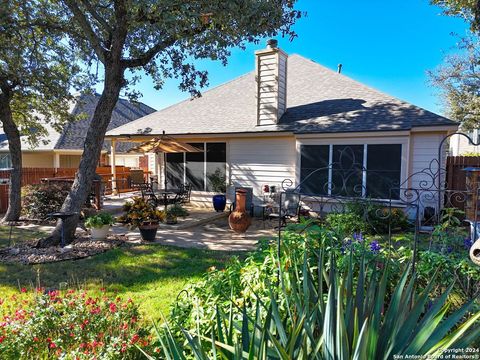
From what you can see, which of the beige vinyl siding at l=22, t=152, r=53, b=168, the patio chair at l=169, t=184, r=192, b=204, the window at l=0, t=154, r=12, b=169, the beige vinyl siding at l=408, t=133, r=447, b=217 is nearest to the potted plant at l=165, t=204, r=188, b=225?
the patio chair at l=169, t=184, r=192, b=204

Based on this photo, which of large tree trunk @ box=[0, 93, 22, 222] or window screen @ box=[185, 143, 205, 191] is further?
window screen @ box=[185, 143, 205, 191]

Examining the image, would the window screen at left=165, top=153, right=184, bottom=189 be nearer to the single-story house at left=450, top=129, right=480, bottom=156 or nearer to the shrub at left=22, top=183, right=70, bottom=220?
the shrub at left=22, top=183, right=70, bottom=220

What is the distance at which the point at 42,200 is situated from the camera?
9562 mm

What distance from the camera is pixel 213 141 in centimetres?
1169

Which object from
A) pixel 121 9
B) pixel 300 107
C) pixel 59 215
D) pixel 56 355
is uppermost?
pixel 121 9

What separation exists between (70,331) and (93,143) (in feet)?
17.4

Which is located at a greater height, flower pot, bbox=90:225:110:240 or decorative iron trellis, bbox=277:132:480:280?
decorative iron trellis, bbox=277:132:480:280

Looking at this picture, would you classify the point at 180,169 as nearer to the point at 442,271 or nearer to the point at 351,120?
the point at 351,120

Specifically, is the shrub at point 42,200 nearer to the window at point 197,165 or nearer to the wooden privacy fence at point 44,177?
the wooden privacy fence at point 44,177

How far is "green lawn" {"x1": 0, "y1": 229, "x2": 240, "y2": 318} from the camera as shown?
4.41 m

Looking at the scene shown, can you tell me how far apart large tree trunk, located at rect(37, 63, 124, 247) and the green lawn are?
149 centimetres

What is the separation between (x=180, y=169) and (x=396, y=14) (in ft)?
36.4

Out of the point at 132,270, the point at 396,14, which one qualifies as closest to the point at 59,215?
the point at 132,270

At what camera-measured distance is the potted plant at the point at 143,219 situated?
7208mm
